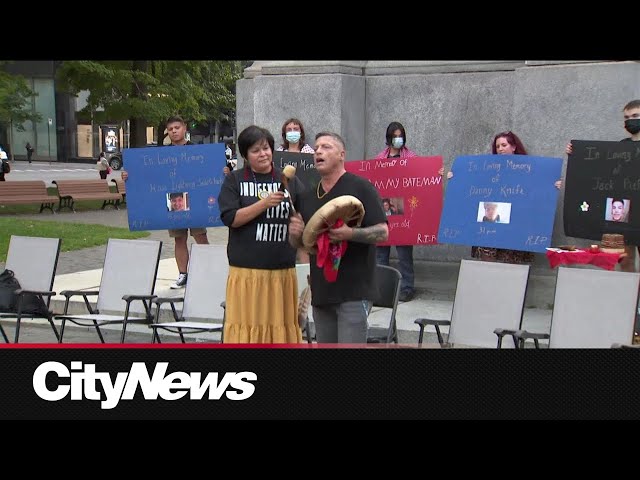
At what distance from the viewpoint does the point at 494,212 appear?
28.5 feet

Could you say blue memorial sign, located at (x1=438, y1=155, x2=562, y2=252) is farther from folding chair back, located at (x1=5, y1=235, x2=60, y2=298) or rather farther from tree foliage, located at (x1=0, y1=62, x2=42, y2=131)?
tree foliage, located at (x1=0, y1=62, x2=42, y2=131)

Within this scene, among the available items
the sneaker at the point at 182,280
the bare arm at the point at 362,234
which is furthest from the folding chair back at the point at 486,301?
the sneaker at the point at 182,280

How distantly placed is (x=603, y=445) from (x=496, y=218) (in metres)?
5.03

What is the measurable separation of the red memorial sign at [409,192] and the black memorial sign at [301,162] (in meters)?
0.48

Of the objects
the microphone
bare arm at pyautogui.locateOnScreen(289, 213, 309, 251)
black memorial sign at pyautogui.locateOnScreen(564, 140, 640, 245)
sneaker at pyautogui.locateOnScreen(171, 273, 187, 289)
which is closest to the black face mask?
black memorial sign at pyautogui.locateOnScreen(564, 140, 640, 245)

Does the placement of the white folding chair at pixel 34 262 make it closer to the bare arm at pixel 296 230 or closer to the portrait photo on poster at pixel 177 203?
the portrait photo on poster at pixel 177 203

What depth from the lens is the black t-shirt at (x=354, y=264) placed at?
5570 millimetres

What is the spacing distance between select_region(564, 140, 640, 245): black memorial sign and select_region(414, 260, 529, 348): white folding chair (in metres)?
1.46

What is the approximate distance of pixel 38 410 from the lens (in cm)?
373

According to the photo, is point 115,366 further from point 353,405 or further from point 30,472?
point 353,405

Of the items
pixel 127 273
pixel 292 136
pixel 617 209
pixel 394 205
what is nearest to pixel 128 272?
pixel 127 273

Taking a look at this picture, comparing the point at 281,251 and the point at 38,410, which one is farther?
the point at 281,251
